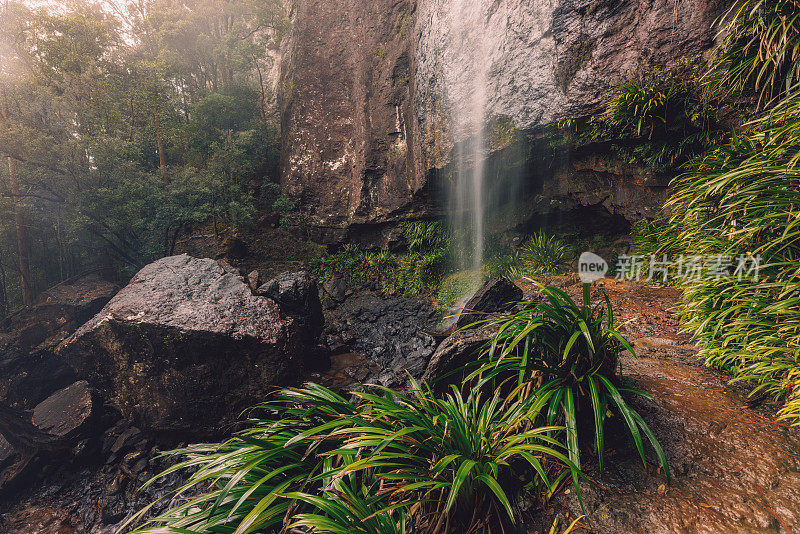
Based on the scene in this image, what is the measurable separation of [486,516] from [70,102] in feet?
40.3

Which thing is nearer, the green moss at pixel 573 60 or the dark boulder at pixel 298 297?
the green moss at pixel 573 60

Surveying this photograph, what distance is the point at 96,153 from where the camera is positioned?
24.6 ft

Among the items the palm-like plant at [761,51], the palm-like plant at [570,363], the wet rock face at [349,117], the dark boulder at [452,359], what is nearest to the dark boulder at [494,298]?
the dark boulder at [452,359]

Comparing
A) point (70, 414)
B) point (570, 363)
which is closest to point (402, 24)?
point (570, 363)

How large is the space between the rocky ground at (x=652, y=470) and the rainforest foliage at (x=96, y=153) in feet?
18.8

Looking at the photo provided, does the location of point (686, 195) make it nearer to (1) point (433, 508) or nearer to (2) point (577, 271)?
(2) point (577, 271)

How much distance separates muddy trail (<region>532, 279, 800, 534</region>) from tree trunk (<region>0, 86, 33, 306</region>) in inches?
478

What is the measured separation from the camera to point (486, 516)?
1.32 metres

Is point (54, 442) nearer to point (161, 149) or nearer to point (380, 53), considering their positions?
point (161, 149)

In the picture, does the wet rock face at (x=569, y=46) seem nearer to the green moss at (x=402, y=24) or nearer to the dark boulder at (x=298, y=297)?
the green moss at (x=402, y=24)

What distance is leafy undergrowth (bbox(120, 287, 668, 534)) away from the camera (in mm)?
1306

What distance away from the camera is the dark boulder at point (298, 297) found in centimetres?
537

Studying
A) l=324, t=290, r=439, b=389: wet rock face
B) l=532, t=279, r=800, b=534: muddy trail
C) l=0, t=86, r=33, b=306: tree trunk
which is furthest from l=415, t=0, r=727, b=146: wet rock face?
→ l=0, t=86, r=33, b=306: tree trunk

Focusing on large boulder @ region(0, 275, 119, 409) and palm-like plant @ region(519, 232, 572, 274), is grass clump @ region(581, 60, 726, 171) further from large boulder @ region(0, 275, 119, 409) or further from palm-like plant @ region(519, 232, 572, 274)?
large boulder @ region(0, 275, 119, 409)
